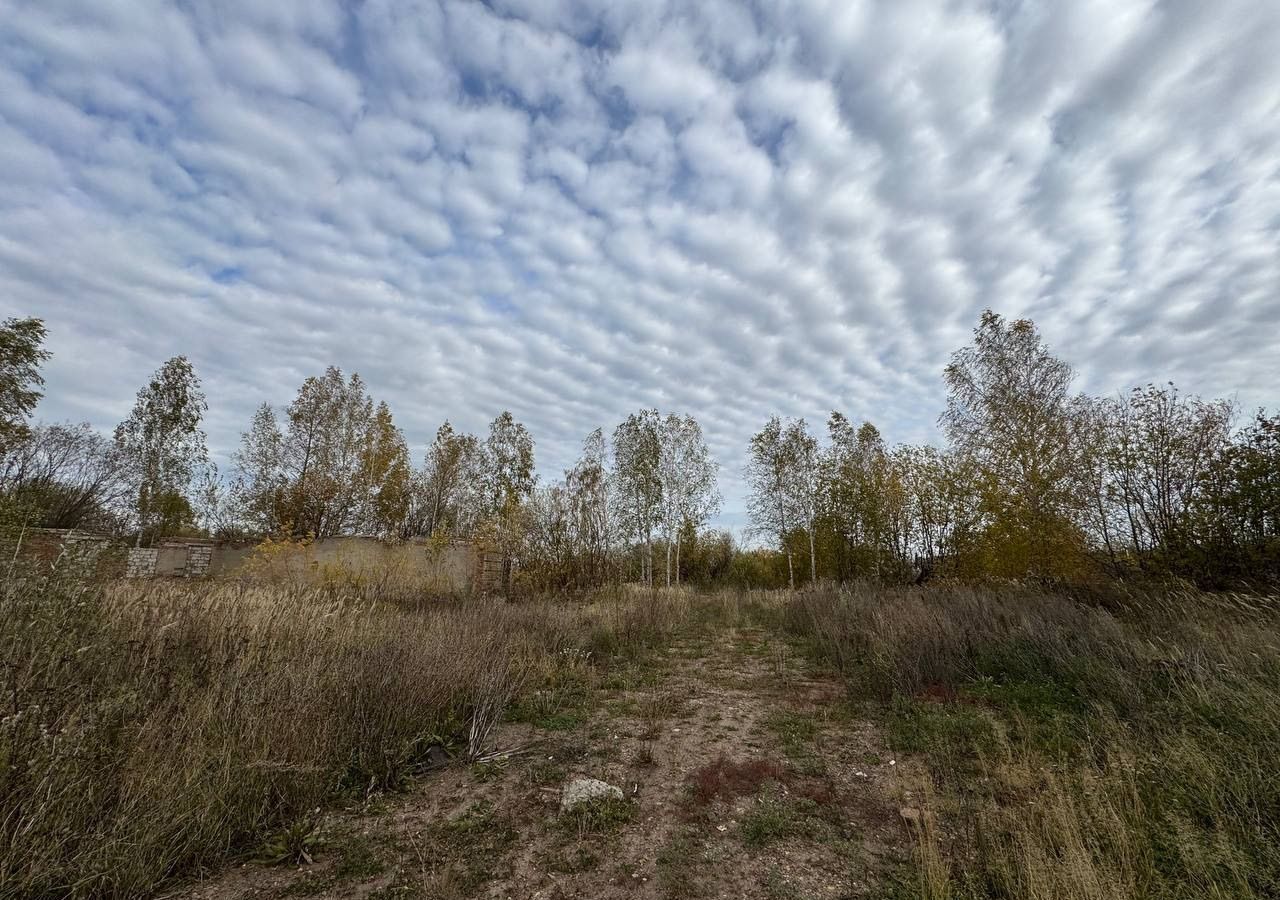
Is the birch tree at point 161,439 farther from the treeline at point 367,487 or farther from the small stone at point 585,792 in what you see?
the small stone at point 585,792

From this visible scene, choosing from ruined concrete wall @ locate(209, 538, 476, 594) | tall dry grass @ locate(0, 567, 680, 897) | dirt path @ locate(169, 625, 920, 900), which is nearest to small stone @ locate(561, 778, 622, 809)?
dirt path @ locate(169, 625, 920, 900)

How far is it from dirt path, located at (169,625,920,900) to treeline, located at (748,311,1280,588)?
861 centimetres

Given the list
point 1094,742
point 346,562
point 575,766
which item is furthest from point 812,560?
point 575,766

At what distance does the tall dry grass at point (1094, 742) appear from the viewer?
2.50m

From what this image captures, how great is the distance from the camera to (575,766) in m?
4.47

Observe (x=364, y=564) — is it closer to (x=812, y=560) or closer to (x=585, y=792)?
(x=585, y=792)

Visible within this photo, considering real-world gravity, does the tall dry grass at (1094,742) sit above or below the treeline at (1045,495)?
below

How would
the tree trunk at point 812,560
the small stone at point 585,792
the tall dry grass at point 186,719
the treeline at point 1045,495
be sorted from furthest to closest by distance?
1. the tree trunk at point 812,560
2. the treeline at point 1045,495
3. the small stone at point 585,792
4. the tall dry grass at point 186,719

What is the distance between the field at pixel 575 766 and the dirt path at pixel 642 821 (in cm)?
2

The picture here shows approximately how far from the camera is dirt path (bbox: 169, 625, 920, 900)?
282 cm

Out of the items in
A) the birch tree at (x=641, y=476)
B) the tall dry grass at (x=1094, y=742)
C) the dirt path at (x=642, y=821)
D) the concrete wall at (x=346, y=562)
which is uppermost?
the birch tree at (x=641, y=476)

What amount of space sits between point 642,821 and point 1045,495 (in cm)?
1299

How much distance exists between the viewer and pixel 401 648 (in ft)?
16.9

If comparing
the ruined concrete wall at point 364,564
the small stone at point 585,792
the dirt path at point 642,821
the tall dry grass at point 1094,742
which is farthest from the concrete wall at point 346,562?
the tall dry grass at point 1094,742
